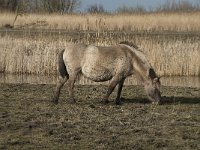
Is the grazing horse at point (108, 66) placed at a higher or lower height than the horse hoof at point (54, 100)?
higher

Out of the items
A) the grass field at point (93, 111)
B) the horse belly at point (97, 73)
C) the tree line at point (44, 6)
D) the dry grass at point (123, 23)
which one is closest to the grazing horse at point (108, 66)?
the horse belly at point (97, 73)

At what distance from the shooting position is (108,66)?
40.0 ft

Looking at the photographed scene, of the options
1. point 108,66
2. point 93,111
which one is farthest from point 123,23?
point 93,111

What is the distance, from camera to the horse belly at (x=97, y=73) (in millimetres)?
12141

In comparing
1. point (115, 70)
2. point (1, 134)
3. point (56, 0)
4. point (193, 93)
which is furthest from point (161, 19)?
point (1, 134)

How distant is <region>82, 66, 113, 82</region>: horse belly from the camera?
12.1 meters

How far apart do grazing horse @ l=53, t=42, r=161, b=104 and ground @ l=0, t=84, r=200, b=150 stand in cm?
40

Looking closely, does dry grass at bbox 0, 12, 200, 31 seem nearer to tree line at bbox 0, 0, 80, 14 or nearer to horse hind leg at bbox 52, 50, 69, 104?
tree line at bbox 0, 0, 80, 14

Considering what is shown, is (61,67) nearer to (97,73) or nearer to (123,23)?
(97,73)

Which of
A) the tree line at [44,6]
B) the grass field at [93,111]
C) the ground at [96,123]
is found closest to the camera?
the ground at [96,123]

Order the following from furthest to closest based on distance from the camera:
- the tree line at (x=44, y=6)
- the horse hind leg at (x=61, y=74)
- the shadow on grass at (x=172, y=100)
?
the tree line at (x=44, y=6) → the shadow on grass at (x=172, y=100) → the horse hind leg at (x=61, y=74)

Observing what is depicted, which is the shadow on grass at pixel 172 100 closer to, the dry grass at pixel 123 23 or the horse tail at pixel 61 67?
the horse tail at pixel 61 67


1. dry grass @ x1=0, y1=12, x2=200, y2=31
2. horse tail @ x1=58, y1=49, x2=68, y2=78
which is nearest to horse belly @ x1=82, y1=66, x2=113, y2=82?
horse tail @ x1=58, y1=49, x2=68, y2=78

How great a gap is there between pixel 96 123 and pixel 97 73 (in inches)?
118
